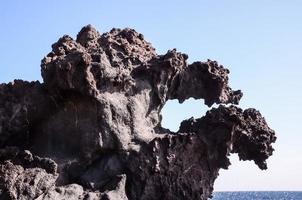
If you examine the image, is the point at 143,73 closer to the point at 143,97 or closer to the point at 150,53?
the point at 143,97

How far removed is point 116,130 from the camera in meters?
14.8

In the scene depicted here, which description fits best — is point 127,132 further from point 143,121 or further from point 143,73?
point 143,73

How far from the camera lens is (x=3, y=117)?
48.7 feet

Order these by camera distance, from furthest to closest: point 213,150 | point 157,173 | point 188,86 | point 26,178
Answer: point 188,86 → point 213,150 → point 157,173 → point 26,178

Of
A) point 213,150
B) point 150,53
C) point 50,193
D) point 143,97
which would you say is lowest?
point 50,193

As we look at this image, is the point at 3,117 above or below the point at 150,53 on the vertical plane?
below

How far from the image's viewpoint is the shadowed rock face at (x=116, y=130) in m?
14.1

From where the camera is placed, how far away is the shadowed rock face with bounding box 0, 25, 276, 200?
14086 millimetres

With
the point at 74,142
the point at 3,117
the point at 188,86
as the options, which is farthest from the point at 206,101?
the point at 3,117

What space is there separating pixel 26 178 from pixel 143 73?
5284mm

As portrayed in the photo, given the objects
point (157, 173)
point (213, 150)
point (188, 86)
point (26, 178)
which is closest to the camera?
point (26, 178)

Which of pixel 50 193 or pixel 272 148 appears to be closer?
pixel 50 193

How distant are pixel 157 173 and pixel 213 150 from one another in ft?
6.49

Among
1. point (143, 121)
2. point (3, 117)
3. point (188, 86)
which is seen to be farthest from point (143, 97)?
point (3, 117)
